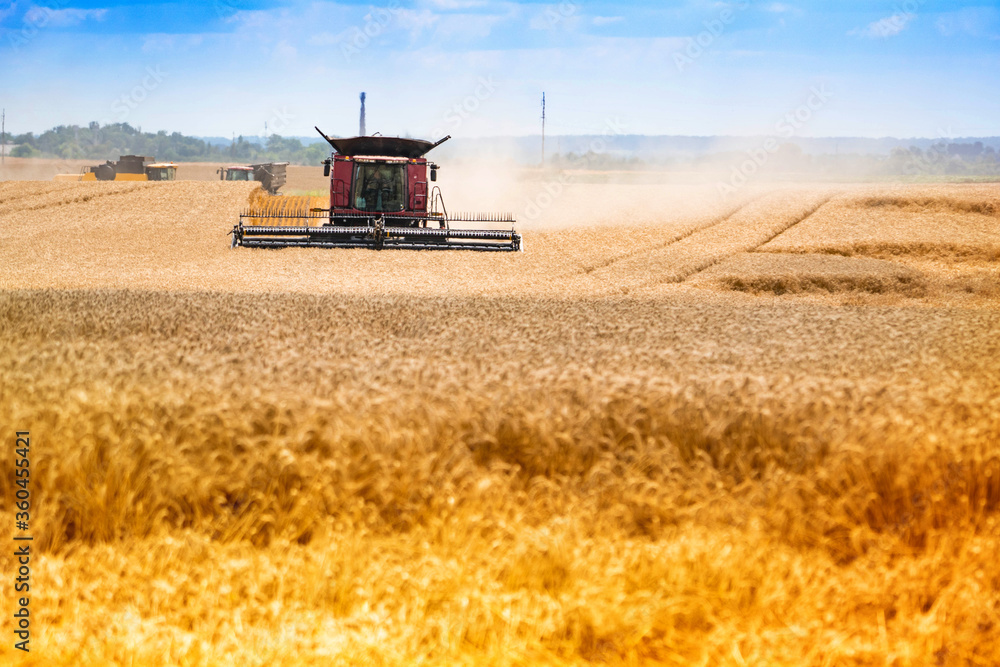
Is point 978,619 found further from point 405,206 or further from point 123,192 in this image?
point 123,192

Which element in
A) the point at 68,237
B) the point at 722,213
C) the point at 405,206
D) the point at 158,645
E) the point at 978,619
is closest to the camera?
Answer: the point at 158,645

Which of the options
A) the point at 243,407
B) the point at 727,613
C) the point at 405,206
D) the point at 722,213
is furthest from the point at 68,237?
the point at 727,613

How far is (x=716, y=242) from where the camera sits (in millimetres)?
25297

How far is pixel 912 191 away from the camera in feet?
113

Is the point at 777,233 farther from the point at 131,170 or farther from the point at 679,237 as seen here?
the point at 131,170

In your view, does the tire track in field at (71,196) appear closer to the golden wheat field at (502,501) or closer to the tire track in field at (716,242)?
the tire track in field at (716,242)

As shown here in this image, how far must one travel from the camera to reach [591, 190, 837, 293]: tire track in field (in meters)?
18.7

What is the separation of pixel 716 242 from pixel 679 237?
6.27 feet

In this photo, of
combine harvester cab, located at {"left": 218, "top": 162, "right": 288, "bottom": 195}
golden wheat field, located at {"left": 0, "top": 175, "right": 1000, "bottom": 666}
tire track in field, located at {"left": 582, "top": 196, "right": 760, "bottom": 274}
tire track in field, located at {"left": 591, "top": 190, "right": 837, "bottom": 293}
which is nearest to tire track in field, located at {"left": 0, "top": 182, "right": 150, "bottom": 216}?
combine harvester cab, located at {"left": 218, "top": 162, "right": 288, "bottom": 195}

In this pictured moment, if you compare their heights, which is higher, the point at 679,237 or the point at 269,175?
the point at 269,175

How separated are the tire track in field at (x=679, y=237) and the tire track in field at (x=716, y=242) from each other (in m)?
0.12

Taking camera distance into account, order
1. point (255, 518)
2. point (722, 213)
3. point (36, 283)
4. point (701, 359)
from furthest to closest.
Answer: point (722, 213)
point (36, 283)
point (701, 359)
point (255, 518)

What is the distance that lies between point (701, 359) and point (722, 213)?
91.5 feet

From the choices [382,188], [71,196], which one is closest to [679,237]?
[382,188]
